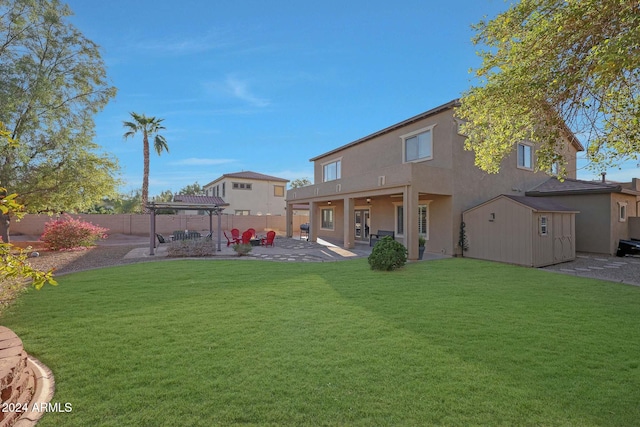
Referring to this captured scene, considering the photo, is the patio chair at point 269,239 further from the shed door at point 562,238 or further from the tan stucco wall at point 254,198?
the tan stucco wall at point 254,198

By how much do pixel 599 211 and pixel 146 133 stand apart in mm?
36060

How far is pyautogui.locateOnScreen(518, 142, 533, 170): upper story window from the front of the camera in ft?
56.6

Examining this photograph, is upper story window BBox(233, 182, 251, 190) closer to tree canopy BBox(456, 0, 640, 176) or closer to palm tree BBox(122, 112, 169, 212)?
palm tree BBox(122, 112, 169, 212)

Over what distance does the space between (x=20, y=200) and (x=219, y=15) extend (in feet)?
39.6

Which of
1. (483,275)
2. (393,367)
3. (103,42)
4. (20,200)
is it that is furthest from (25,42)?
(483,275)

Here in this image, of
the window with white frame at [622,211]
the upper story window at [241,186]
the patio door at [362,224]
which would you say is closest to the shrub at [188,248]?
the patio door at [362,224]

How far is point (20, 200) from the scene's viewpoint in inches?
540

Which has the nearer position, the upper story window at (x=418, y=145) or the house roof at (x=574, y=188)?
the house roof at (x=574, y=188)

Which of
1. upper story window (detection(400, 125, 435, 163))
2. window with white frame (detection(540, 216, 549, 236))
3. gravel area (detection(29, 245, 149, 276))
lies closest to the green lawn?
gravel area (detection(29, 245, 149, 276))

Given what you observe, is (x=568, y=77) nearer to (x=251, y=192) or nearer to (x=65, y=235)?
(x=65, y=235)

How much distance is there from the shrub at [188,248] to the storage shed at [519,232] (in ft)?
41.6

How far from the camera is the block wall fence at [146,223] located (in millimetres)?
24891

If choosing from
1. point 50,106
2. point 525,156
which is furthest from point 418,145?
point 50,106

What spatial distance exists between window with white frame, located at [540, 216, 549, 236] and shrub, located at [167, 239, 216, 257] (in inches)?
581
